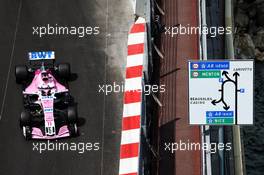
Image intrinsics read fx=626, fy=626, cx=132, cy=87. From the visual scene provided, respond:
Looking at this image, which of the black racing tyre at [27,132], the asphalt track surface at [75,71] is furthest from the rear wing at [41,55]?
the black racing tyre at [27,132]

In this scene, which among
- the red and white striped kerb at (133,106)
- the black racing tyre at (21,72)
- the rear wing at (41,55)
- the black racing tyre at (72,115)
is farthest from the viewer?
the rear wing at (41,55)

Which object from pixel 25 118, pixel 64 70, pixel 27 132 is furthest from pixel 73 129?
pixel 64 70

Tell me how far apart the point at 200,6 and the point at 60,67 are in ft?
22.6

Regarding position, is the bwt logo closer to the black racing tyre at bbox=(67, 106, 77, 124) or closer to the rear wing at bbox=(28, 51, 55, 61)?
the rear wing at bbox=(28, 51, 55, 61)

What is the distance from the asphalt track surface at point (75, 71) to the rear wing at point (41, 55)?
1.15m

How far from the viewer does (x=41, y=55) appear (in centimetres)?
2802

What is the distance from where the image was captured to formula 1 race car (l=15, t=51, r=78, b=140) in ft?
85.2

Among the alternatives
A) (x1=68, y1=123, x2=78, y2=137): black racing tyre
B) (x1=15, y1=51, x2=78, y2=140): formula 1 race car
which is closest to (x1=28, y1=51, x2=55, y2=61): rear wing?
(x1=15, y1=51, x2=78, y2=140): formula 1 race car

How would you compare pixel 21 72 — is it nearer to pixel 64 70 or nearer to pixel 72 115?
pixel 64 70

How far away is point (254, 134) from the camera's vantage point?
1704 inches

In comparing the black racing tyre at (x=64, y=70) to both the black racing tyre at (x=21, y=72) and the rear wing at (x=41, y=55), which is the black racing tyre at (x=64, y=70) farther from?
the black racing tyre at (x=21, y=72)

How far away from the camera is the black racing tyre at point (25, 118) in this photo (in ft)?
84.3

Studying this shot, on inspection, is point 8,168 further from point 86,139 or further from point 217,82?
point 217,82

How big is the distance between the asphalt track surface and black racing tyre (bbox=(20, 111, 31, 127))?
2.64 feet
